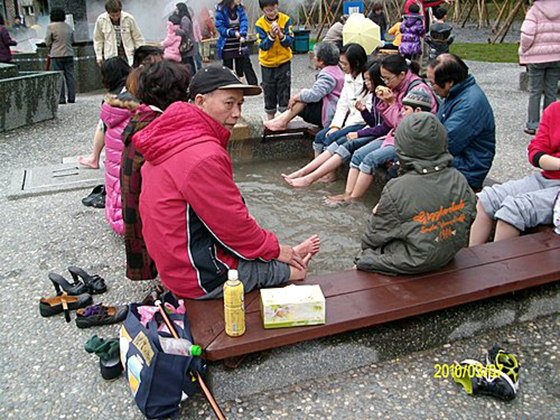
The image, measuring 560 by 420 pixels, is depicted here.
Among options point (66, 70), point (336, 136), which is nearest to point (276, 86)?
point (336, 136)

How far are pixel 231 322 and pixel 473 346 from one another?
148 cm

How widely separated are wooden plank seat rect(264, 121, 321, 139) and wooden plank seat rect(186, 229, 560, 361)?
3.91m

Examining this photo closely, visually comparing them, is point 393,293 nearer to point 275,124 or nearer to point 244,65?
point 275,124

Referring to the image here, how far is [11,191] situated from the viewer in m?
5.91

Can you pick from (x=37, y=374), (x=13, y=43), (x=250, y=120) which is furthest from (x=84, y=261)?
(x=13, y=43)

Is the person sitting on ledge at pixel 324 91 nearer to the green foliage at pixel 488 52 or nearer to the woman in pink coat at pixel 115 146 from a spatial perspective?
the woman in pink coat at pixel 115 146

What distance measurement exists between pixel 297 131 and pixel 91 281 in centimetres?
413

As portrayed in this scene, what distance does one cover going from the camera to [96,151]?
6.39 metres

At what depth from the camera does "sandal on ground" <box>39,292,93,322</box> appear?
3.60 metres

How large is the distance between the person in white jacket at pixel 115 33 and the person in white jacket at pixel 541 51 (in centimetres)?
619

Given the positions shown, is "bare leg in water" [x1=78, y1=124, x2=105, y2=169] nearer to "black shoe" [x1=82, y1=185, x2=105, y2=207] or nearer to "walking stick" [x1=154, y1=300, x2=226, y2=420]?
"black shoe" [x1=82, y1=185, x2=105, y2=207]

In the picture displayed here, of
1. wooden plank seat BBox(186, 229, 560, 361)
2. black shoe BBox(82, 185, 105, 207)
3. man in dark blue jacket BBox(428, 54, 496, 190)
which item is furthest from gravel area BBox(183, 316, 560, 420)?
black shoe BBox(82, 185, 105, 207)

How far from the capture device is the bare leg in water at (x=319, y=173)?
19.5 ft
